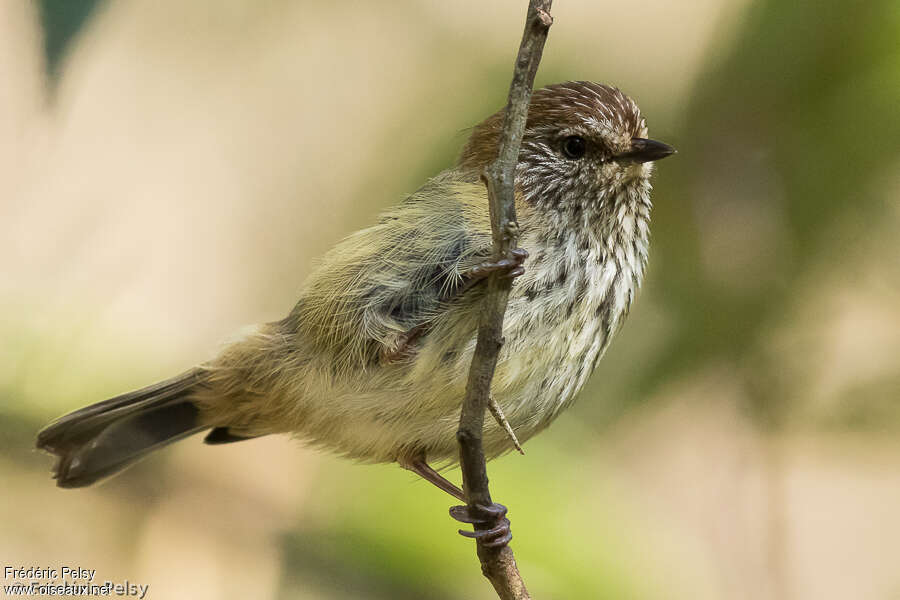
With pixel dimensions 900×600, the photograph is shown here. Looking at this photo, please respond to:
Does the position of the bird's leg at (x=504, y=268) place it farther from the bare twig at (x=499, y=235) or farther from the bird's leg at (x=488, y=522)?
the bird's leg at (x=488, y=522)

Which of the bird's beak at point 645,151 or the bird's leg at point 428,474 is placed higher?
the bird's beak at point 645,151

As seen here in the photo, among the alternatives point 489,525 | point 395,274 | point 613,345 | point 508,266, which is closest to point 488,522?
point 489,525

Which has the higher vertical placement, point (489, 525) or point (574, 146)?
point (574, 146)

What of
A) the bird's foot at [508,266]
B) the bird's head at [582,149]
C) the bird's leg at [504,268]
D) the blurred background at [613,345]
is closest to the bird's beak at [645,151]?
the bird's head at [582,149]

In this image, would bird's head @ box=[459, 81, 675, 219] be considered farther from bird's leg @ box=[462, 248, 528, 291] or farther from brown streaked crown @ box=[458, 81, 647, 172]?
bird's leg @ box=[462, 248, 528, 291]

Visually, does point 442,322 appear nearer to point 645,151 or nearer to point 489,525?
point 489,525

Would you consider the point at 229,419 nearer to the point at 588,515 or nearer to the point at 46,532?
the point at 46,532

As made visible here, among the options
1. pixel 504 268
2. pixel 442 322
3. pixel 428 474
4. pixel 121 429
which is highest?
pixel 504 268
